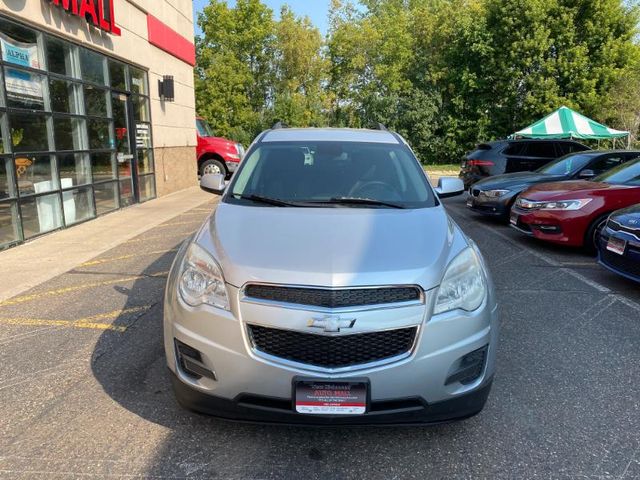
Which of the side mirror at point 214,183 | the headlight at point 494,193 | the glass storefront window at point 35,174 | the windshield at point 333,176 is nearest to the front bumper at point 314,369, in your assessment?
the windshield at point 333,176

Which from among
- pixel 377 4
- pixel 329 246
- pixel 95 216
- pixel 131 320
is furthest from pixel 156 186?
pixel 377 4

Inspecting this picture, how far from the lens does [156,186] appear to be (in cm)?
A: 1374

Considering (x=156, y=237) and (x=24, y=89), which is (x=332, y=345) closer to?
(x=156, y=237)

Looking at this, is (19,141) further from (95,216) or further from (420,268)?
(420,268)

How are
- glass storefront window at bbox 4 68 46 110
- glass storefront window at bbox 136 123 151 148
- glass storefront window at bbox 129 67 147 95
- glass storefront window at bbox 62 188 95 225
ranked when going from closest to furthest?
glass storefront window at bbox 4 68 46 110 < glass storefront window at bbox 62 188 95 225 < glass storefront window at bbox 129 67 147 95 < glass storefront window at bbox 136 123 151 148

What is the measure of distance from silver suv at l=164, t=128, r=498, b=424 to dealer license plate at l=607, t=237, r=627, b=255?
10.5 feet

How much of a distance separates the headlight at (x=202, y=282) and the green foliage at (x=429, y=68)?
26192mm

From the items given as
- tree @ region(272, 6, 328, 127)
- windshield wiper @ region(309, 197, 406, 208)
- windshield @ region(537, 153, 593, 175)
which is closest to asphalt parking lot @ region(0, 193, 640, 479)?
windshield wiper @ region(309, 197, 406, 208)

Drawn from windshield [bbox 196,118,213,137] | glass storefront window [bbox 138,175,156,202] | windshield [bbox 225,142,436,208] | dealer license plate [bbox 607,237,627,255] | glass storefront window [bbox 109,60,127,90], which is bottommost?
glass storefront window [bbox 138,175,156,202]

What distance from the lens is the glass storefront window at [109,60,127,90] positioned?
35.9 ft

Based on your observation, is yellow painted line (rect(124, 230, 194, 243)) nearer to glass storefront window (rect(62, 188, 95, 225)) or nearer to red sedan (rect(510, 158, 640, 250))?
glass storefront window (rect(62, 188, 95, 225))

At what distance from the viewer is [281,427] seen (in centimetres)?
288

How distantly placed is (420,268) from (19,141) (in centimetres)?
735

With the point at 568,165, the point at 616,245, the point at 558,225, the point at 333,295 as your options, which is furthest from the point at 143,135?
the point at 333,295
